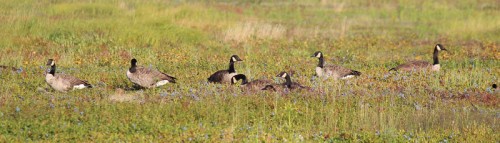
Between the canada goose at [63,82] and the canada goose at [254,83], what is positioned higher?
the canada goose at [63,82]

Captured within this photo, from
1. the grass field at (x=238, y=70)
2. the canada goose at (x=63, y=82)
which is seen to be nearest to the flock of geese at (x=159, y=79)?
the canada goose at (x=63, y=82)

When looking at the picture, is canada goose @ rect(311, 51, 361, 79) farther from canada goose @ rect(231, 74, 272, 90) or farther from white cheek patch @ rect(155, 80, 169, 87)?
white cheek patch @ rect(155, 80, 169, 87)

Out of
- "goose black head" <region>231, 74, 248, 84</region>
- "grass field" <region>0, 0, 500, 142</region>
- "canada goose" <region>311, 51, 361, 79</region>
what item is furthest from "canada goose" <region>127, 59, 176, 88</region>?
"canada goose" <region>311, 51, 361, 79</region>

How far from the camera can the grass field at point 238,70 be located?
1278 centimetres

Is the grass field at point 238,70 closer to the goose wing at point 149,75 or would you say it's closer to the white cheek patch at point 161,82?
the white cheek patch at point 161,82

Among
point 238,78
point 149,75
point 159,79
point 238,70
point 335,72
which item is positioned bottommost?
point 238,70

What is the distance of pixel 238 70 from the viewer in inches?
814

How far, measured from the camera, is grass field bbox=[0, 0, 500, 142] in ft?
41.9

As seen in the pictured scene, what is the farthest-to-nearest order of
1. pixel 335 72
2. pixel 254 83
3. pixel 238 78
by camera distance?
pixel 335 72, pixel 238 78, pixel 254 83

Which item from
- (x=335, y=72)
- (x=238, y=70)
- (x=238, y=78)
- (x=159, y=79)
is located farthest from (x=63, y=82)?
(x=335, y=72)

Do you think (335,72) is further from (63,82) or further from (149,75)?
(63,82)

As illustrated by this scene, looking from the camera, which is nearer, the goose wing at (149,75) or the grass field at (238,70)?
the grass field at (238,70)

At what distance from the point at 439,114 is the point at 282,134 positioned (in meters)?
3.61

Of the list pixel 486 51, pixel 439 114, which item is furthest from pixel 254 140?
pixel 486 51
